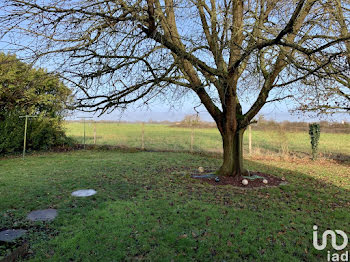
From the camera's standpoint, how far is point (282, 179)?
23.4 feet

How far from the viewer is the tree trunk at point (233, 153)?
6775 millimetres

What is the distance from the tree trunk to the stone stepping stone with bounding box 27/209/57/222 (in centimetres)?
442

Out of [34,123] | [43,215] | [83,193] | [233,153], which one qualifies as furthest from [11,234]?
[34,123]

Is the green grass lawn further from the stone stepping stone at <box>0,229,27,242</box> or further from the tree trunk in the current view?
the tree trunk

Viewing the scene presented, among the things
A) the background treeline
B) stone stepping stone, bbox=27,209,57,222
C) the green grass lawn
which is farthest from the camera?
the background treeline

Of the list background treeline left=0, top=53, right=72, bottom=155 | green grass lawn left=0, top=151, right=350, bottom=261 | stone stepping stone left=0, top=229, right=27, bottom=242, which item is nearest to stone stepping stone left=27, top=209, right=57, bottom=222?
green grass lawn left=0, top=151, right=350, bottom=261

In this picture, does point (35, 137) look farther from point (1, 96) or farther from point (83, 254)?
point (83, 254)

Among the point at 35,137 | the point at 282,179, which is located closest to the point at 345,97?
the point at 282,179

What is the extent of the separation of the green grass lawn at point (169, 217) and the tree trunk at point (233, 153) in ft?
2.94

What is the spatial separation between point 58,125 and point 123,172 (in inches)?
315

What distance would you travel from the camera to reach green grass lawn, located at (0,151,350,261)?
3.04 meters

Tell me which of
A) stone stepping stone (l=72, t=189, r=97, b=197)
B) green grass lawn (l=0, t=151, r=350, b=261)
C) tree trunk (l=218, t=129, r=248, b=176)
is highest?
tree trunk (l=218, t=129, r=248, b=176)

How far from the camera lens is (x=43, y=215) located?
4086 millimetres

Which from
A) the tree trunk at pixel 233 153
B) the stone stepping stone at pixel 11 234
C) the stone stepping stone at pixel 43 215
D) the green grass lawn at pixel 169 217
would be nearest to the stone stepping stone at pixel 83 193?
the green grass lawn at pixel 169 217
